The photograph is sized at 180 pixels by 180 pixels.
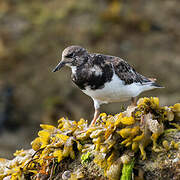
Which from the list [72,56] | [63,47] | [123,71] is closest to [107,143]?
Result: [72,56]

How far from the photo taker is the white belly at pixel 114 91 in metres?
4.07

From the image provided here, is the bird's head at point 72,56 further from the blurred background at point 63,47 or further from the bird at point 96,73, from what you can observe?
the blurred background at point 63,47

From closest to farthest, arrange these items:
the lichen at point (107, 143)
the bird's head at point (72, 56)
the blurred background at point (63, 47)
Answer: the lichen at point (107, 143) → the bird's head at point (72, 56) → the blurred background at point (63, 47)

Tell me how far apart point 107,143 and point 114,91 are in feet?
4.67

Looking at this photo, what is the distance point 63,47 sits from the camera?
8844 millimetres

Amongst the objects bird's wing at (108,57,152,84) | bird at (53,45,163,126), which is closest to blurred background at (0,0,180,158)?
bird's wing at (108,57,152,84)

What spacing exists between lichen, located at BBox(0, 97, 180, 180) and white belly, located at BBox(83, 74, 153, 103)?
0.71 meters

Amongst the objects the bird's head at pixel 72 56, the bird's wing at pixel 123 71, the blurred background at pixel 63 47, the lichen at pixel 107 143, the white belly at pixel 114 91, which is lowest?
the lichen at pixel 107 143

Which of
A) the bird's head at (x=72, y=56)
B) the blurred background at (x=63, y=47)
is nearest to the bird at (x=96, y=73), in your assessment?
the bird's head at (x=72, y=56)

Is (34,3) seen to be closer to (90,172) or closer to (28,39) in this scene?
(28,39)

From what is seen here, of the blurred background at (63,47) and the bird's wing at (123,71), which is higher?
the blurred background at (63,47)

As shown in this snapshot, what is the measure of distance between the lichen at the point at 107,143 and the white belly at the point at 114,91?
71cm

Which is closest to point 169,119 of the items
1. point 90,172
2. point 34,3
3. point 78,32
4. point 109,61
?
point 90,172

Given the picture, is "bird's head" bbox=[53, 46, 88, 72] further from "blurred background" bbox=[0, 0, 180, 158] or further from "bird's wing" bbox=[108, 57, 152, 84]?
"blurred background" bbox=[0, 0, 180, 158]
